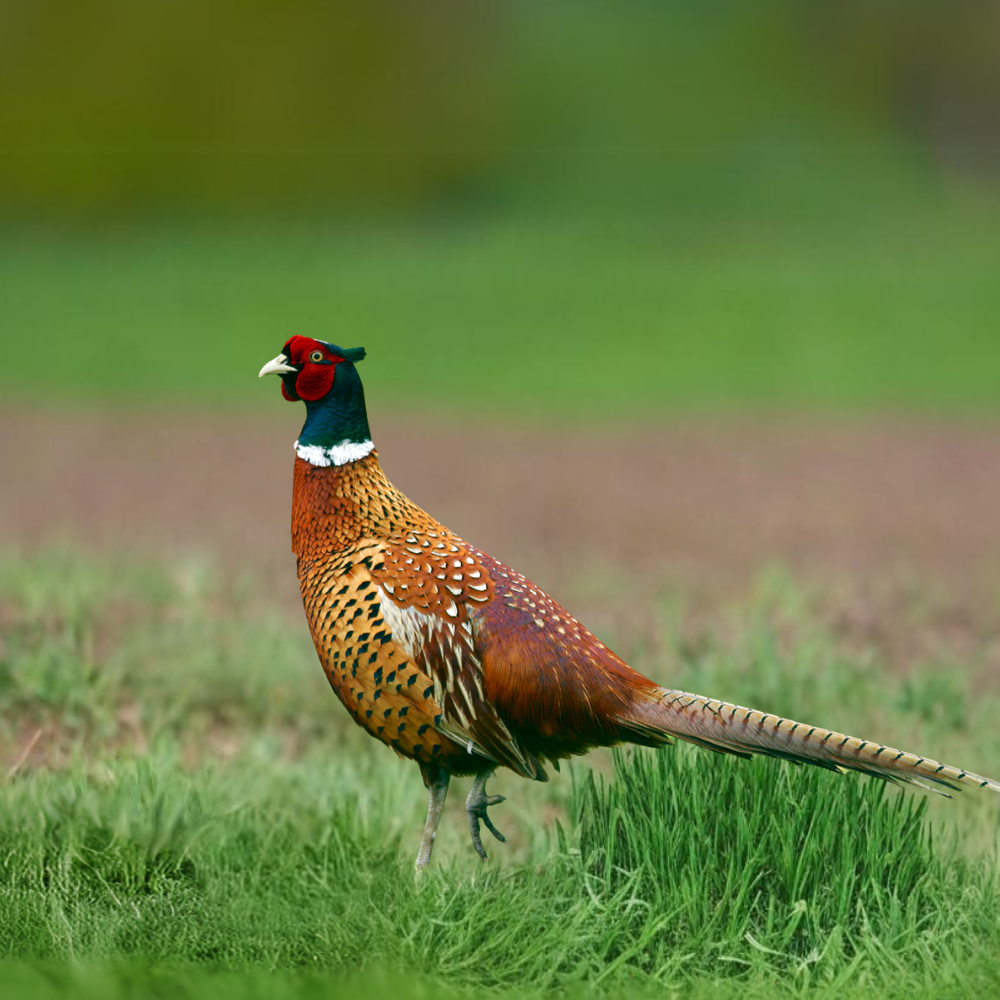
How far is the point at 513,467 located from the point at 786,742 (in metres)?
9.79

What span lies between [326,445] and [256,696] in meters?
2.96

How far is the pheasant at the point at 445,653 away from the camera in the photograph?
3.83 meters

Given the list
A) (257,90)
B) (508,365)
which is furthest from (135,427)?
(257,90)

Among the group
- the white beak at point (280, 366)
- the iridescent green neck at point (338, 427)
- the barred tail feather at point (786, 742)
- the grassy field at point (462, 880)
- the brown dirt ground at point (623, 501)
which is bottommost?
the grassy field at point (462, 880)

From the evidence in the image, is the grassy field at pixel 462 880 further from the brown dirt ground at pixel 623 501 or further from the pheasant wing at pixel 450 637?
the brown dirt ground at pixel 623 501

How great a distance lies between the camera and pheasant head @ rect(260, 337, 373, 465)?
3924 mm

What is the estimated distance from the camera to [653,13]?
103 ft

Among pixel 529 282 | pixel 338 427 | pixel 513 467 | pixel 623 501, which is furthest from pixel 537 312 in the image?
pixel 338 427

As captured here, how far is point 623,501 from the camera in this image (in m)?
12.0

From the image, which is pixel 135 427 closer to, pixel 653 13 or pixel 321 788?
pixel 321 788

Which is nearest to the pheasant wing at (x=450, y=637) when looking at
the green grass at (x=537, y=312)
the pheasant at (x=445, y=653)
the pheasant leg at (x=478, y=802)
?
the pheasant at (x=445, y=653)

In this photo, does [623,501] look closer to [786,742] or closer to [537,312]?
[786,742]

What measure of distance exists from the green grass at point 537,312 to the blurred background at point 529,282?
0.08 m

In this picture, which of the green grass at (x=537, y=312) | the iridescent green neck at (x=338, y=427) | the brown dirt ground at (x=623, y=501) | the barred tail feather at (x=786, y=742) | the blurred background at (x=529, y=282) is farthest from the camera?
the green grass at (x=537, y=312)
